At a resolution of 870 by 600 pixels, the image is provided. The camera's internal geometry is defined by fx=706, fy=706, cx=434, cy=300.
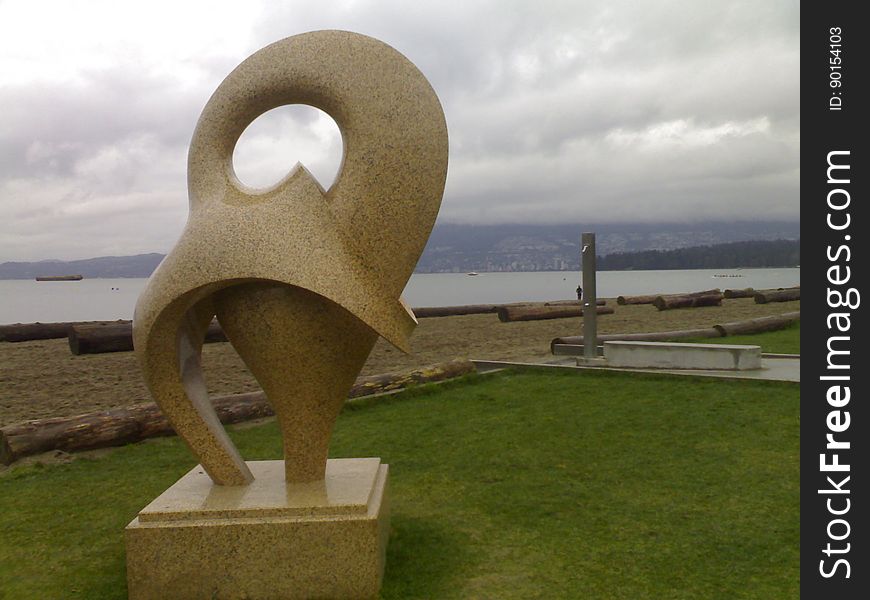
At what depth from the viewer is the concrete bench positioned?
1099 centimetres

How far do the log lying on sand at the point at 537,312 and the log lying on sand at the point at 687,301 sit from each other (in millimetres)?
2717

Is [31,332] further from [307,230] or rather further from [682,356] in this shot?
[307,230]

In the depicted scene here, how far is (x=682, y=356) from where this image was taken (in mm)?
11406

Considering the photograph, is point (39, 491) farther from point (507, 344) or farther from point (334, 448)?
point (507, 344)

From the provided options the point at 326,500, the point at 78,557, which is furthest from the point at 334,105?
the point at 78,557

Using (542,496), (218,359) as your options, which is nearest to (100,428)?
(542,496)

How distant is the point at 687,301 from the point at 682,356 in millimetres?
18219

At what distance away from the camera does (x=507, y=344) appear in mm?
17812

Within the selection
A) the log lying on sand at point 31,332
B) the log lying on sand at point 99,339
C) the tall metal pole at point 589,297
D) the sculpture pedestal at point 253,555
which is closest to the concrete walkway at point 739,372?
the tall metal pole at point 589,297

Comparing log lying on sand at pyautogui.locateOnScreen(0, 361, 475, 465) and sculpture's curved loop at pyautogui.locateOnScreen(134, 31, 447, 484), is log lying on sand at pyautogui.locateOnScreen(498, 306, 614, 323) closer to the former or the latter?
log lying on sand at pyautogui.locateOnScreen(0, 361, 475, 465)

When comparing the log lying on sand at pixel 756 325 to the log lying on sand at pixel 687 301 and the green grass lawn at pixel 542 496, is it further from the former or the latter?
the log lying on sand at pixel 687 301

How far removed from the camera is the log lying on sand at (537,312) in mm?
25078

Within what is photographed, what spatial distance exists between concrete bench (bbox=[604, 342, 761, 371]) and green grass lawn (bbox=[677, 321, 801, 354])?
9.82ft

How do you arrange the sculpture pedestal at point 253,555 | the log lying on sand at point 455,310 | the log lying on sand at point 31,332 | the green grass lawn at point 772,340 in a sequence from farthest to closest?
the log lying on sand at point 455,310, the log lying on sand at point 31,332, the green grass lawn at point 772,340, the sculpture pedestal at point 253,555
